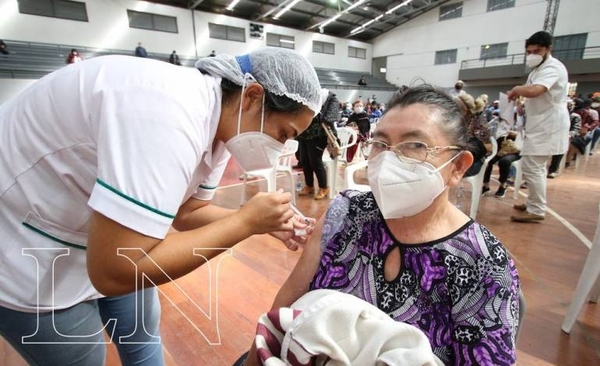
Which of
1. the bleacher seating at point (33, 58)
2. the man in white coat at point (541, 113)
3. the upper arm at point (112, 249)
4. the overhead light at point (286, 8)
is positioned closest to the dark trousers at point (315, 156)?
the man in white coat at point (541, 113)

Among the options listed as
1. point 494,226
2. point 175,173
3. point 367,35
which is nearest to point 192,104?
point 175,173

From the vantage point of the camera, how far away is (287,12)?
15.1 m

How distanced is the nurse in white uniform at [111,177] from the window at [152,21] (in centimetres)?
1342

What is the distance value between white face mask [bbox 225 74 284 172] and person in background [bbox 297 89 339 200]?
2506mm

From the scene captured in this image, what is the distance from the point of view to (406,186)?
2.92 ft

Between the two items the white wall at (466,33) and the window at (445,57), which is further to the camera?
the window at (445,57)

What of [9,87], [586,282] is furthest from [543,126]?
[9,87]

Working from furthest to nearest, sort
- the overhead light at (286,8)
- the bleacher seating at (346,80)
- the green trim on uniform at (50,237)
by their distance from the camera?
the bleacher seating at (346,80) → the overhead light at (286,8) → the green trim on uniform at (50,237)

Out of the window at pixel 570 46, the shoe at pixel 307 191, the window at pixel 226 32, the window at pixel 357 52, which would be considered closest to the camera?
the shoe at pixel 307 191

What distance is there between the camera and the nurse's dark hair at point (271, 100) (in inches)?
32.8

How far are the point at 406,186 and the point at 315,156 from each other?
2.85 metres

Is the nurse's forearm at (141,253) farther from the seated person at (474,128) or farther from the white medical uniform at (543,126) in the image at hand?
the white medical uniform at (543,126)

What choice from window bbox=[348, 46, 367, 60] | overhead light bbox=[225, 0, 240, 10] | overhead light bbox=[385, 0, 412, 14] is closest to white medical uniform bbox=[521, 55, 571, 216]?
overhead light bbox=[225, 0, 240, 10]

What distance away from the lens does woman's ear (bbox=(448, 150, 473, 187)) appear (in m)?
0.92
